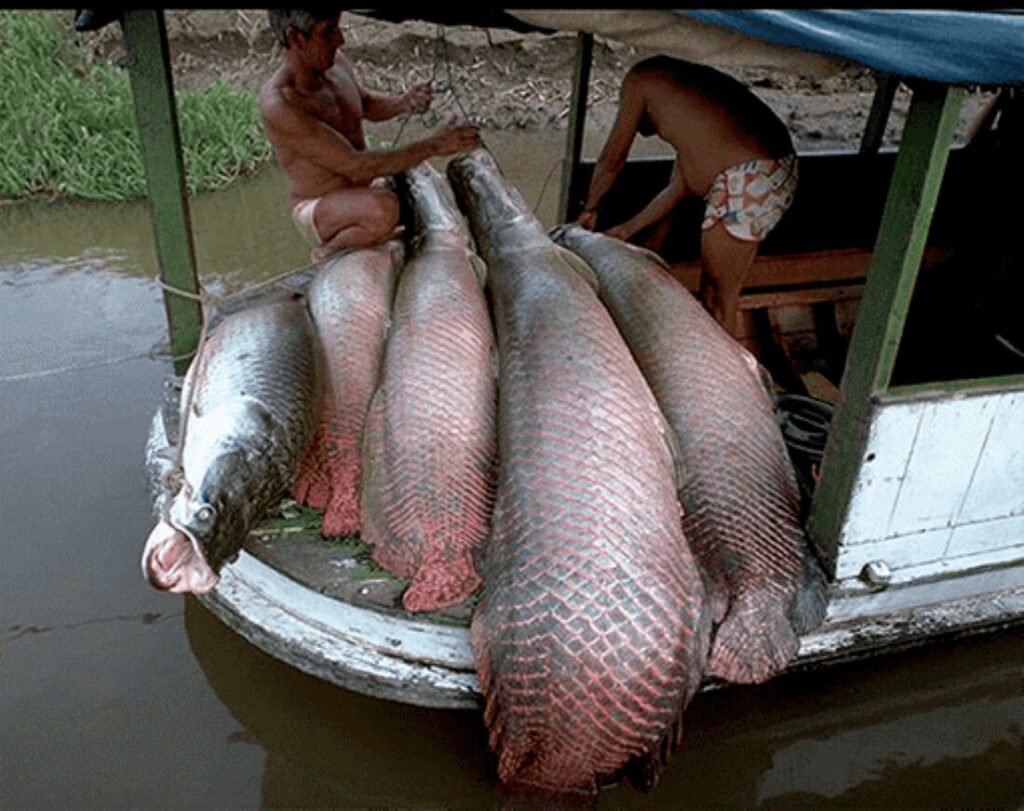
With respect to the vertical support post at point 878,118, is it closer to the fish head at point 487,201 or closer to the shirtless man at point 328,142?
the fish head at point 487,201

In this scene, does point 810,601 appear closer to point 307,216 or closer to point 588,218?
point 588,218

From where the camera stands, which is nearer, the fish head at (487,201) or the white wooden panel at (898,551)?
the white wooden panel at (898,551)

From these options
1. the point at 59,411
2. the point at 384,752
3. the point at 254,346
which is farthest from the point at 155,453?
the point at 59,411

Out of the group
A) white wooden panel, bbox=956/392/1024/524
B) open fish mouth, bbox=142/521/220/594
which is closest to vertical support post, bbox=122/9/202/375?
open fish mouth, bbox=142/521/220/594

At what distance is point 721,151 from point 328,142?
195 centimetres

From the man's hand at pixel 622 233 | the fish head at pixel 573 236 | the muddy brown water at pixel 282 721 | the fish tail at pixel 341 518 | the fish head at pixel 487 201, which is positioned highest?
the fish head at pixel 487 201

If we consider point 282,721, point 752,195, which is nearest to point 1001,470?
point 752,195

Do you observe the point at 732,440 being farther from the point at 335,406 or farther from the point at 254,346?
the point at 254,346

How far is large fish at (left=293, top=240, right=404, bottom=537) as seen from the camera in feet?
10.8

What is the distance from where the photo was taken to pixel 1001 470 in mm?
3174

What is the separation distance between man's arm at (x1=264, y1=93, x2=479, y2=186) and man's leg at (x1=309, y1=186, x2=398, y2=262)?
10 centimetres

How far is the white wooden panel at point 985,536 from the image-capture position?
10.8ft

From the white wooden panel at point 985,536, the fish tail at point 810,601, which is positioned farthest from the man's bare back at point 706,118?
the fish tail at point 810,601

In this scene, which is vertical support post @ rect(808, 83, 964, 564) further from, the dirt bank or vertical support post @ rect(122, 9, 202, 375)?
the dirt bank
